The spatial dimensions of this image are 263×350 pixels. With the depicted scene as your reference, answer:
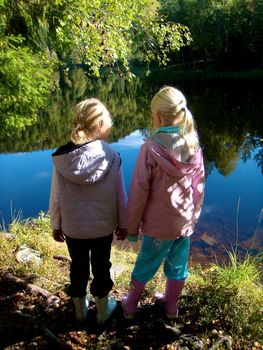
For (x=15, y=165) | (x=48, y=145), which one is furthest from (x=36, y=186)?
(x=48, y=145)

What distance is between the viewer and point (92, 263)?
2818 millimetres

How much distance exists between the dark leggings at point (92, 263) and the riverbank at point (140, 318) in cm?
28

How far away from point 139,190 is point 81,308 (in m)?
1.00

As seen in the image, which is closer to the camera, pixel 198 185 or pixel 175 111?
pixel 175 111

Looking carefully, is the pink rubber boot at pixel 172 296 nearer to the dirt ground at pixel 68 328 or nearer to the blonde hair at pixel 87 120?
Answer: the dirt ground at pixel 68 328

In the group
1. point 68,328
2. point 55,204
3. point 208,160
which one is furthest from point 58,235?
point 208,160

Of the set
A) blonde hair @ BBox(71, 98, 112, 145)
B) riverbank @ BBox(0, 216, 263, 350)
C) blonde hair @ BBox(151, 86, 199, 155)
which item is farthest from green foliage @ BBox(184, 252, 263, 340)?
blonde hair @ BBox(71, 98, 112, 145)

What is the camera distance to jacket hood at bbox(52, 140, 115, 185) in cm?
257

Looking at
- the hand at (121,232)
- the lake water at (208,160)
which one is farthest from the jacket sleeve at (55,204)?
the lake water at (208,160)

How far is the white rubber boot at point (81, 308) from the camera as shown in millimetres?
2861

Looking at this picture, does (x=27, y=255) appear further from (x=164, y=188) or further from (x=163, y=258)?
(x=164, y=188)

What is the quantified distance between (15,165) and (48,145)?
9.38ft

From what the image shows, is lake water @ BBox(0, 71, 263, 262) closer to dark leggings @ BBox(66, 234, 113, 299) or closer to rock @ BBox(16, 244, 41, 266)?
dark leggings @ BBox(66, 234, 113, 299)

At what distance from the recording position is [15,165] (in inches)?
579
